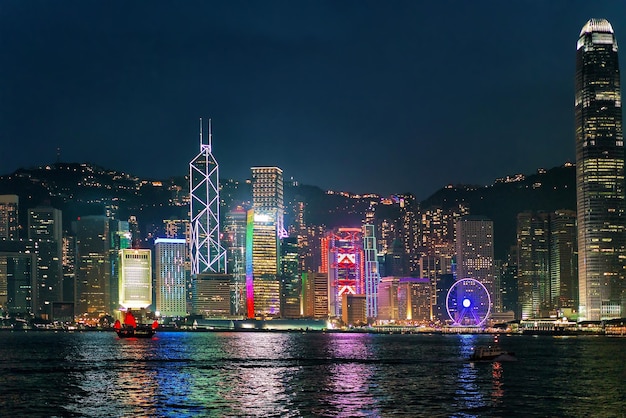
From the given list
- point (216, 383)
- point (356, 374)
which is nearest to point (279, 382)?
point (216, 383)

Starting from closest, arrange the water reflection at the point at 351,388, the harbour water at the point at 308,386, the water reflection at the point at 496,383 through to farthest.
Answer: the harbour water at the point at 308,386 → the water reflection at the point at 351,388 → the water reflection at the point at 496,383

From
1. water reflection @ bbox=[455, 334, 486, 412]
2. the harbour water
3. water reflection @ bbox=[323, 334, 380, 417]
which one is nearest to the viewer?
the harbour water

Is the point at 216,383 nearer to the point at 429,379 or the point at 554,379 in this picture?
the point at 429,379

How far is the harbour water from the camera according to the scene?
69.3 metres

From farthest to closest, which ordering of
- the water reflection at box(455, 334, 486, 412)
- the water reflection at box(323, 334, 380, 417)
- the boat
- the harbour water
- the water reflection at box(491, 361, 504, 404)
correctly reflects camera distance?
the boat
the water reflection at box(491, 361, 504, 404)
the water reflection at box(455, 334, 486, 412)
the water reflection at box(323, 334, 380, 417)
the harbour water

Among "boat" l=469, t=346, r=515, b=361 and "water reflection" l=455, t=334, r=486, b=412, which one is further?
"boat" l=469, t=346, r=515, b=361

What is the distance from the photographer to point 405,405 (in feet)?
235

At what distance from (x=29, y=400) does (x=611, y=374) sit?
189 ft

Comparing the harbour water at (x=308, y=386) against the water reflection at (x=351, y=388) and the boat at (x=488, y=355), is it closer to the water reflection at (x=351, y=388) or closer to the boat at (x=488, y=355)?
the water reflection at (x=351, y=388)

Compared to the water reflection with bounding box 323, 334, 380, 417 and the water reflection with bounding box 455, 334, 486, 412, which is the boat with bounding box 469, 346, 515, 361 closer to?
the water reflection with bounding box 455, 334, 486, 412

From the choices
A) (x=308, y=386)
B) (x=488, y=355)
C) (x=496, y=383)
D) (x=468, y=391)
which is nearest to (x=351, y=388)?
(x=308, y=386)

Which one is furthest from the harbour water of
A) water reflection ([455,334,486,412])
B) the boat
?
the boat

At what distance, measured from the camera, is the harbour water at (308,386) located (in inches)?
2729

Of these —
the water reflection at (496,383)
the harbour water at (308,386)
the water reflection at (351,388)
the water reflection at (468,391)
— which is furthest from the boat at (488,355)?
the water reflection at (351,388)
